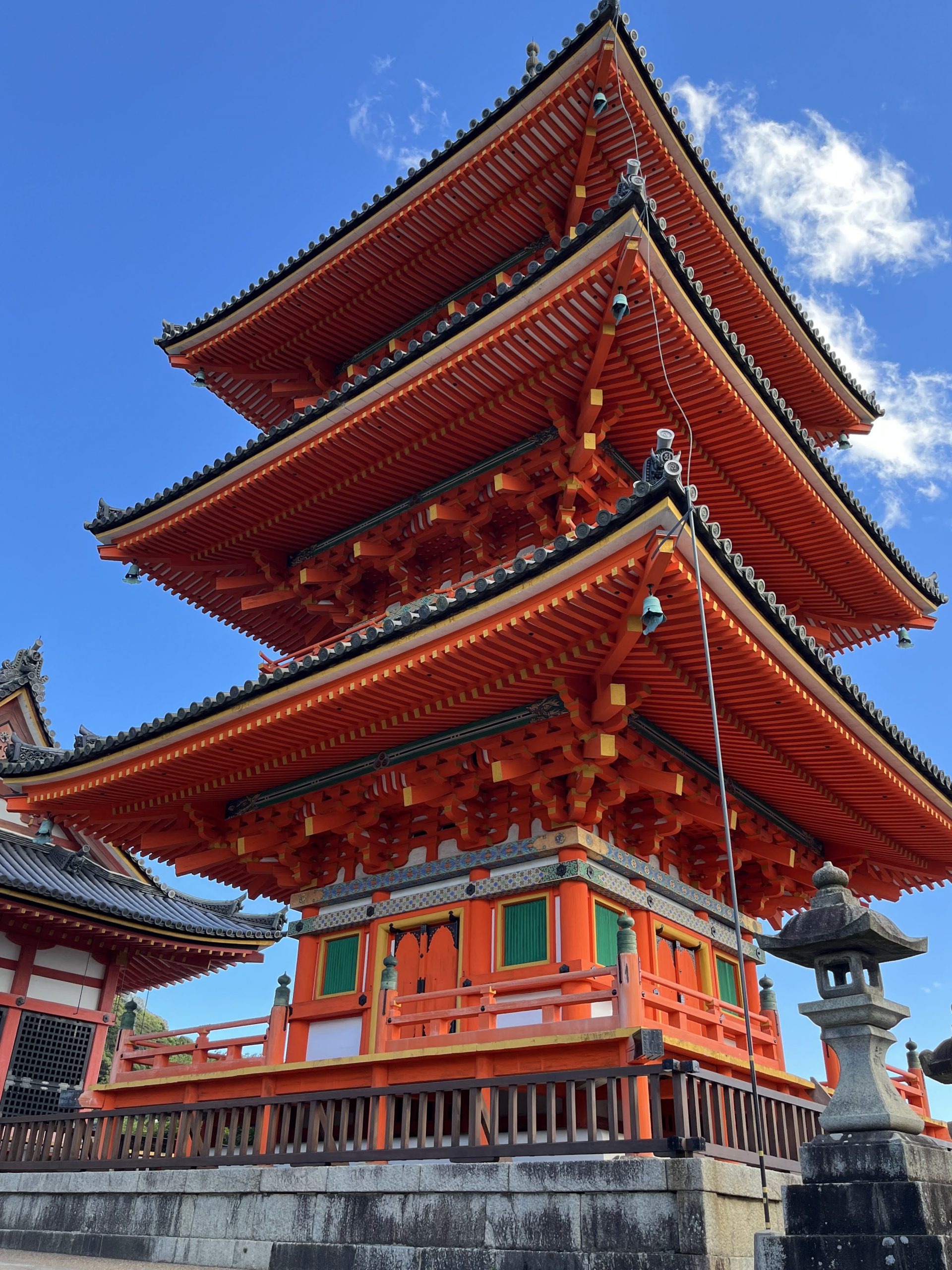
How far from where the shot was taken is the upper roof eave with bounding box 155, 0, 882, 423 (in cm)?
1452

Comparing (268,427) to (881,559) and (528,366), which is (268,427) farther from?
(881,559)

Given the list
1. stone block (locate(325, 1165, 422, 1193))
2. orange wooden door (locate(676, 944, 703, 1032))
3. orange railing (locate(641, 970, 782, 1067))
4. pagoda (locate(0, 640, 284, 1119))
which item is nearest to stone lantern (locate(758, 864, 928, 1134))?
orange railing (locate(641, 970, 782, 1067))

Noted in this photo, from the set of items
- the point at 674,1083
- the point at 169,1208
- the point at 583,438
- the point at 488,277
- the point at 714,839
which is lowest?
the point at 169,1208

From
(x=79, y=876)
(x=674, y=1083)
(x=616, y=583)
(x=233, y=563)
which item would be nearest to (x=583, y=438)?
(x=616, y=583)

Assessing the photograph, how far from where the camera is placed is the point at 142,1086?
A: 492 inches

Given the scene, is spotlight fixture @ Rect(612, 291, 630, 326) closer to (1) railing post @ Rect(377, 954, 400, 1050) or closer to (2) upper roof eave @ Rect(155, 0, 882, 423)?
(2) upper roof eave @ Rect(155, 0, 882, 423)

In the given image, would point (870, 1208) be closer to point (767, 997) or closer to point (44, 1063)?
point (767, 997)

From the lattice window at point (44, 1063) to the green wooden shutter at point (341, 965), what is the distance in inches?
348

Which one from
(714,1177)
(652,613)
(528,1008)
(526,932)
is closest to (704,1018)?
(528,1008)

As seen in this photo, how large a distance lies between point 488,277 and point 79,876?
585 inches

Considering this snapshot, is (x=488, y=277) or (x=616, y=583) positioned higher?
(x=488, y=277)

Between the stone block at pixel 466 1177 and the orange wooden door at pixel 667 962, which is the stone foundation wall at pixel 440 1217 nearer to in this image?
the stone block at pixel 466 1177

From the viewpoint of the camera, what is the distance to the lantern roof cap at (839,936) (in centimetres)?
765

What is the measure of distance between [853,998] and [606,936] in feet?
14.0
